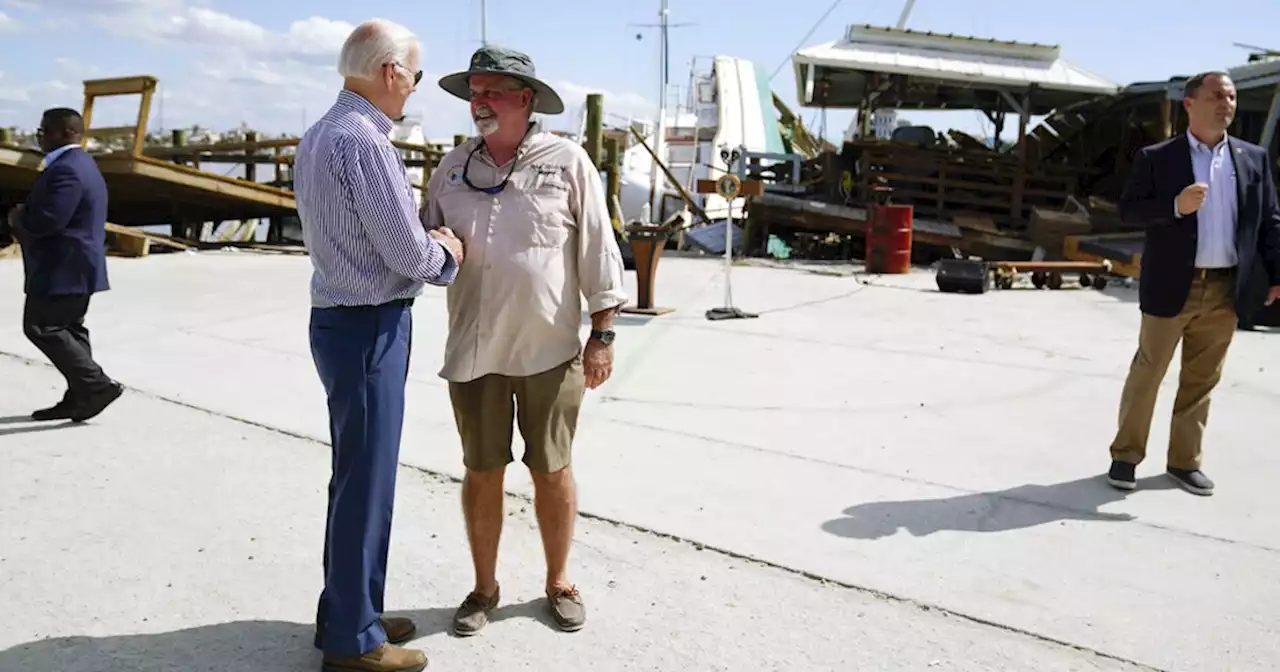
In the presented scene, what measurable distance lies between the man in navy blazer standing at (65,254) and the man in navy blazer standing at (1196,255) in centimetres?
500

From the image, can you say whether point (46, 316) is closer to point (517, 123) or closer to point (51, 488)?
point (51, 488)

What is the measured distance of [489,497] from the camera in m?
3.17

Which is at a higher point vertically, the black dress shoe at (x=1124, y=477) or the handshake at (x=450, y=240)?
the handshake at (x=450, y=240)

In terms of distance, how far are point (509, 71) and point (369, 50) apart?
425 mm

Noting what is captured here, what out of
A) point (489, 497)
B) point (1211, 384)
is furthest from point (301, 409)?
point (1211, 384)

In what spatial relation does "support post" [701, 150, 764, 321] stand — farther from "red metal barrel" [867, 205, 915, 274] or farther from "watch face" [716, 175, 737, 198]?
"red metal barrel" [867, 205, 915, 274]

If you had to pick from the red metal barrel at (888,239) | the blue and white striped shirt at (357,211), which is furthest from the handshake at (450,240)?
the red metal barrel at (888,239)

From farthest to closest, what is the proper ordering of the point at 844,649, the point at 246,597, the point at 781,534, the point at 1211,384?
the point at 1211,384, the point at 781,534, the point at 246,597, the point at 844,649

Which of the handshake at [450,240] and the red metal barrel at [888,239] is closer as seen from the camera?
the handshake at [450,240]

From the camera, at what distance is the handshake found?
2864mm

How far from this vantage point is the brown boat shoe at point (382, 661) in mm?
2783

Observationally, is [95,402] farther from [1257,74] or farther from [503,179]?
[1257,74]

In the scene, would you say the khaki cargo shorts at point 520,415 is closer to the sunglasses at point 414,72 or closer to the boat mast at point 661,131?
the sunglasses at point 414,72

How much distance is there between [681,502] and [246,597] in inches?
68.4
